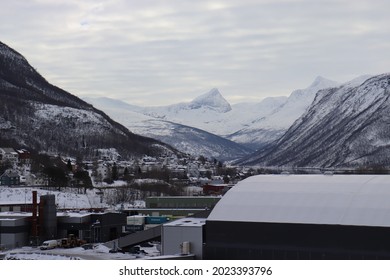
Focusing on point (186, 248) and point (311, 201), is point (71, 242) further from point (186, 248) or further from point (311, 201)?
point (311, 201)

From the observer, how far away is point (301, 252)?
3500 cm

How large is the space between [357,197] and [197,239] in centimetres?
855

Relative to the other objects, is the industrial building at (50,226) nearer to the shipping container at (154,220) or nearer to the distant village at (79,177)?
the shipping container at (154,220)

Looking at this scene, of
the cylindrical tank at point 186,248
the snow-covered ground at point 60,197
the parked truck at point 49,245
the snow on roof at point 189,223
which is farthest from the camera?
the snow-covered ground at point 60,197

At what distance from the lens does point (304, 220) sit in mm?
35281

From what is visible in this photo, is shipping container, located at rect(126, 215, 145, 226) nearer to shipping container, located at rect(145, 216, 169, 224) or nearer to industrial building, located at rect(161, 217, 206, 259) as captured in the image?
shipping container, located at rect(145, 216, 169, 224)

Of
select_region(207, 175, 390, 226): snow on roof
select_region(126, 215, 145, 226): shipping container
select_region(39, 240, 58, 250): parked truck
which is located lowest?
select_region(39, 240, 58, 250): parked truck

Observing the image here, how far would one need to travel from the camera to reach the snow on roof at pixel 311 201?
3447cm

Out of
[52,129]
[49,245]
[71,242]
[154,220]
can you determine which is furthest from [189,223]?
[52,129]

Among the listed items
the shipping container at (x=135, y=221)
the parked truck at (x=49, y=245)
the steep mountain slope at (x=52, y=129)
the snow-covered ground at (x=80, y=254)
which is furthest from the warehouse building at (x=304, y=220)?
the steep mountain slope at (x=52, y=129)

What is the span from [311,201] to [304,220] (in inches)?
57.1

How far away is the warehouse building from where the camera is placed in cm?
3372

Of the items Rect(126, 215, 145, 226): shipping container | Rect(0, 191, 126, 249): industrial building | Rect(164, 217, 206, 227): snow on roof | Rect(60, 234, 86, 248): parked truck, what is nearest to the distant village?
Rect(126, 215, 145, 226): shipping container

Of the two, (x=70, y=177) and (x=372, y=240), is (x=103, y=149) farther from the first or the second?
(x=372, y=240)
